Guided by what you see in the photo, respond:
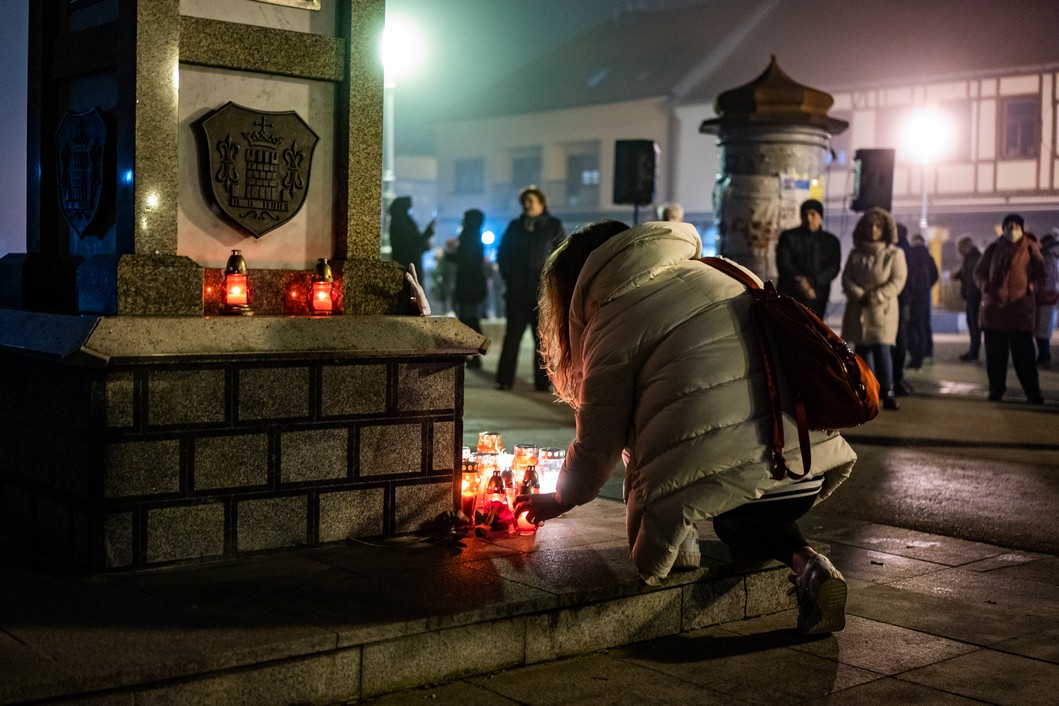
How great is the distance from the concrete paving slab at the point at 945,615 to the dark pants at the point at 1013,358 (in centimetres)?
801

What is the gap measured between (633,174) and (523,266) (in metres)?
3.92

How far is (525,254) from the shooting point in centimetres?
1351

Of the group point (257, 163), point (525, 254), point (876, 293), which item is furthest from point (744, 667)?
point (525, 254)

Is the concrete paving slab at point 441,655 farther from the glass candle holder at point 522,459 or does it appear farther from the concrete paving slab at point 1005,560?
the concrete paving slab at point 1005,560

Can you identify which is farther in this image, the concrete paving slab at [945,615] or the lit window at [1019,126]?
the lit window at [1019,126]

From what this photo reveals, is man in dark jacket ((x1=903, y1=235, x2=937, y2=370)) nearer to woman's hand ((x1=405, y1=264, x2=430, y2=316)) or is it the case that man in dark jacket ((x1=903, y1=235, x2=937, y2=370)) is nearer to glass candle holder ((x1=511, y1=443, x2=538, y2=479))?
glass candle holder ((x1=511, y1=443, x2=538, y2=479))

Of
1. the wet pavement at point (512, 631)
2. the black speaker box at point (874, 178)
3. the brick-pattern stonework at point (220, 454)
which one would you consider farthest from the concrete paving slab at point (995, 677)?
the black speaker box at point (874, 178)

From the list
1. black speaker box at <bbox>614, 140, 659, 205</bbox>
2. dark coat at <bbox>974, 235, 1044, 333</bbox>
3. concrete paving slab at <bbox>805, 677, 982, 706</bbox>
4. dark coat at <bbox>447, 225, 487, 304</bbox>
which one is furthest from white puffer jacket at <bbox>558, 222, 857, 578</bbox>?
black speaker box at <bbox>614, 140, 659, 205</bbox>

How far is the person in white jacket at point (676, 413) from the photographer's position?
4.29m

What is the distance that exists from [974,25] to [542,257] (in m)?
30.3

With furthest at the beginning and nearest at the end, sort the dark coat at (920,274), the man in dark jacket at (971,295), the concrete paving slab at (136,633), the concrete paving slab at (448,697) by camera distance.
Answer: the man in dark jacket at (971,295) → the dark coat at (920,274) → the concrete paving slab at (448,697) → the concrete paving slab at (136,633)

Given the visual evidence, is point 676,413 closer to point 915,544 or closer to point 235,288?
point 235,288

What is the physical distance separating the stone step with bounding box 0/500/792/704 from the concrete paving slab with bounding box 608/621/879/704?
0.11 m

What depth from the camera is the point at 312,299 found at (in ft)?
17.1
